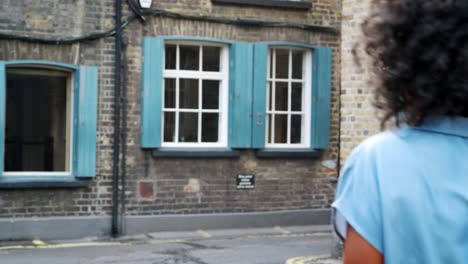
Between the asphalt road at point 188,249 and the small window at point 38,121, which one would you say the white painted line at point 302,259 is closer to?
the asphalt road at point 188,249

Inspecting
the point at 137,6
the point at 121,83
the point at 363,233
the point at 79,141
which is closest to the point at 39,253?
the point at 79,141

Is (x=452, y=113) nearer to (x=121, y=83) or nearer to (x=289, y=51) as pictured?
(x=121, y=83)

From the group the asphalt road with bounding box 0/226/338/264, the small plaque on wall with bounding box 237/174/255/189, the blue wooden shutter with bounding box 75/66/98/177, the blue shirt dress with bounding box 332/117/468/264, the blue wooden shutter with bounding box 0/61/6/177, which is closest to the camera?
the blue shirt dress with bounding box 332/117/468/264

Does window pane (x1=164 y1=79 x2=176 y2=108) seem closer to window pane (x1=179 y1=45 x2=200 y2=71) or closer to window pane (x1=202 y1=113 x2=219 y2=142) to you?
window pane (x1=179 y1=45 x2=200 y2=71)

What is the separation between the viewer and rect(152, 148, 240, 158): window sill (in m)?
12.2

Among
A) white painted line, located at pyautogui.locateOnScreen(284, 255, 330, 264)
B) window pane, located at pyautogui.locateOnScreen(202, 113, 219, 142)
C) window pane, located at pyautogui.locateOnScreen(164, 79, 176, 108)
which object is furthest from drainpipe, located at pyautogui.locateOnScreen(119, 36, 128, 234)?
white painted line, located at pyautogui.locateOnScreen(284, 255, 330, 264)

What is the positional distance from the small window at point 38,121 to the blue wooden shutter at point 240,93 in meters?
2.52

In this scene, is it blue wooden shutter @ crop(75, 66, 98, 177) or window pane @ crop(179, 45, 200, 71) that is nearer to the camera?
blue wooden shutter @ crop(75, 66, 98, 177)

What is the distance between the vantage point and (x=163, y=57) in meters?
12.2

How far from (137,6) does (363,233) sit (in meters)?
10.7

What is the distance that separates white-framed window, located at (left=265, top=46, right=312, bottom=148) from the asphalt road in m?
1.57

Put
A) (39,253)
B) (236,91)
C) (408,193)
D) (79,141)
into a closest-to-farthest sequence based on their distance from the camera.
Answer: (408,193) < (39,253) < (79,141) < (236,91)

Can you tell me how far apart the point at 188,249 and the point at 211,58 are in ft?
11.2

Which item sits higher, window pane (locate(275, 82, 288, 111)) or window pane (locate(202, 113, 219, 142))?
window pane (locate(275, 82, 288, 111))
